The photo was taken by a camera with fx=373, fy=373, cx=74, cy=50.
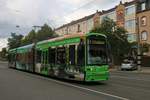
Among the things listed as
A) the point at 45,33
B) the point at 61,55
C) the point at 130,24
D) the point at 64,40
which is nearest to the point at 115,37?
the point at 130,24

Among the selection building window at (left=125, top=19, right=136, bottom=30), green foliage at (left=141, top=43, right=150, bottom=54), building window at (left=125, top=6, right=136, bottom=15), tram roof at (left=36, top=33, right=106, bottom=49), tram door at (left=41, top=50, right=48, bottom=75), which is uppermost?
building window at (left=125, top=6, right=136, bottom=15)

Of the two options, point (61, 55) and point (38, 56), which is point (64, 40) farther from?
point (38, 56)

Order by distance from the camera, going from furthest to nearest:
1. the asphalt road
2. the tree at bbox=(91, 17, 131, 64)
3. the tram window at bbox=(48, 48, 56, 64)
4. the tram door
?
the tree at bbox=(91, 17, 131, 64)
the tram door
the tram window at bbox=(48, 48, 56, 64)
the asphalt road

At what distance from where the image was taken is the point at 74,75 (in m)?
22.6

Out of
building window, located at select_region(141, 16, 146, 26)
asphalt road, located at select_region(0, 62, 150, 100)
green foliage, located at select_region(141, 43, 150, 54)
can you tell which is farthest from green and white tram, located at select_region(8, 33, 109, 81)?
building window, located at select_region(141, 16, 146, 26)

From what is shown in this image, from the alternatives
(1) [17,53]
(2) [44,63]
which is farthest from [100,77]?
(1) [17,53]

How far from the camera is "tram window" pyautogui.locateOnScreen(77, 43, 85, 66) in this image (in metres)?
21.5

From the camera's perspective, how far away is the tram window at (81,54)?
21453mm

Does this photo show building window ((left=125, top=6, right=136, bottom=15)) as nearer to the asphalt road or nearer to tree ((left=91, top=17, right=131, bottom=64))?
tree ((left=91, top=17, right=131, bottom=64))

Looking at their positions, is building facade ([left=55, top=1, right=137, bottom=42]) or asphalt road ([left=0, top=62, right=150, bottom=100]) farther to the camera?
building facade ([left=55, top=1, right=137, bottom=42])

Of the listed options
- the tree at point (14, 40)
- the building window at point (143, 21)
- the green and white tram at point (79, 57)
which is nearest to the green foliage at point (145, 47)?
the building window at point (143, 21)

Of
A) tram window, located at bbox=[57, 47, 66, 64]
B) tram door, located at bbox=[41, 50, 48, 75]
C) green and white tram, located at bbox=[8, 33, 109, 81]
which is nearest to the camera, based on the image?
green and white tram, located at bbox=[8, 33, 109, 81]

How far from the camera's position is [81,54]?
70.8ft

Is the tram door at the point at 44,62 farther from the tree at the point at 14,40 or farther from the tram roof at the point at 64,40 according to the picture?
the tree at the point at 14,40
